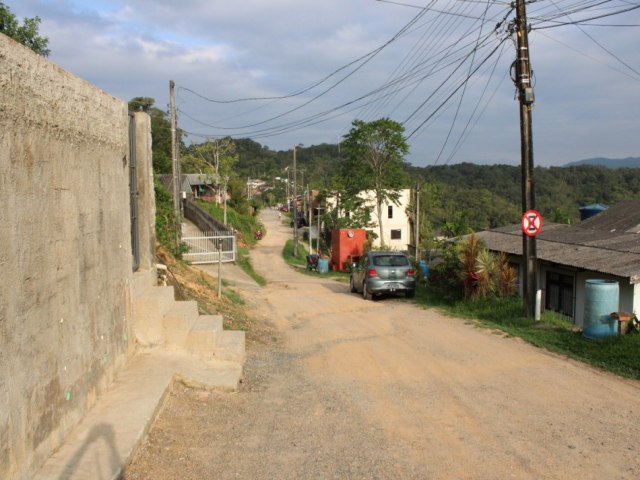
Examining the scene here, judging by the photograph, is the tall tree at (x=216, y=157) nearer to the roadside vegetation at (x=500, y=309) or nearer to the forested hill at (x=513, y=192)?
the forested hill at (x=513, y=192)

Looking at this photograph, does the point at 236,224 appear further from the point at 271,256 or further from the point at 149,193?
the point at 149,193

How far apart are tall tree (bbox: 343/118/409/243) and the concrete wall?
41.9m

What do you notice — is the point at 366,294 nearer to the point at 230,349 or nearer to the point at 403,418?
the point at 230,349

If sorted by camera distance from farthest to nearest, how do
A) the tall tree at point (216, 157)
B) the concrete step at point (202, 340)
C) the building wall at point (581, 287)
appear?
the tall tree at point (216, 157)
the building wall at point (581, 287)
the concrete step at point (202, 340)

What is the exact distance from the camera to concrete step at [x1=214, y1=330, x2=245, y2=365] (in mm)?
8284

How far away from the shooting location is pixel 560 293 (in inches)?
821

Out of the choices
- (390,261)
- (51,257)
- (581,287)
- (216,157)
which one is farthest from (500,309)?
(216,157)

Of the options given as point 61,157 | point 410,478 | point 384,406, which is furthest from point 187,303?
point 410,478

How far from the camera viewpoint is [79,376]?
17.9ft

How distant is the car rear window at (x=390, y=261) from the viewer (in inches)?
766

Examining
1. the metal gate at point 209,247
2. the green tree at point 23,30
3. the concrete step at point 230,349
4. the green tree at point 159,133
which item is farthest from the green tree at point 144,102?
the concrete step at point 230,349

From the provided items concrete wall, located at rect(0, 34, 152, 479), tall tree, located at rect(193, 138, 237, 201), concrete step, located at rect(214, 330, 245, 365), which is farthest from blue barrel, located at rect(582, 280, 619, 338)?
tall tree, located at rect(193, 138, 237, 201)

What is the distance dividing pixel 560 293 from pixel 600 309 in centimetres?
1046

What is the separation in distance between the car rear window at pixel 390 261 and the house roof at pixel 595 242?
4.57 metres
